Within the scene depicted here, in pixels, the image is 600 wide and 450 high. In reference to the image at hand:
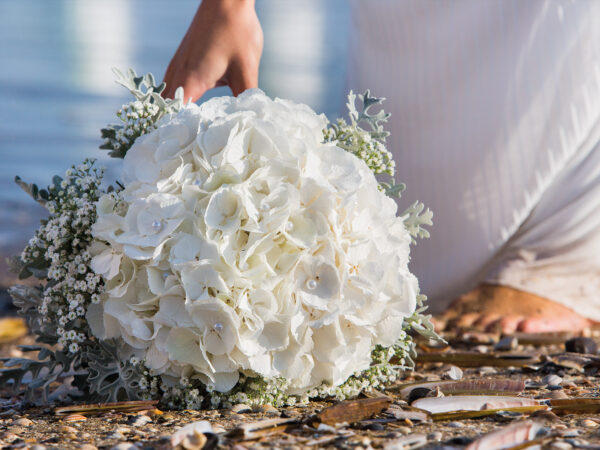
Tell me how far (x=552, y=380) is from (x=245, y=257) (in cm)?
77

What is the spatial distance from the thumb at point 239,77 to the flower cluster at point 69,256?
0.63 m

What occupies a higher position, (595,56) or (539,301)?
(595,56)

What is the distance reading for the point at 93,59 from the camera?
19.6ft

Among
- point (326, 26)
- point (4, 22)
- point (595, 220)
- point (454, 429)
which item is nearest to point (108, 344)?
point (454, 429)

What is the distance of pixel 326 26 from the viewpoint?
20.4 feet

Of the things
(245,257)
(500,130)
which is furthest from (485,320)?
(245,257)

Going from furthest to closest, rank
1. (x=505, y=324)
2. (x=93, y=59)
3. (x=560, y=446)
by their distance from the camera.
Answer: (x=93, y=59), (x=505, y=324), (x=560, y=446)

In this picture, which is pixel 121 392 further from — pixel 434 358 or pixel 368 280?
pixel 434 358

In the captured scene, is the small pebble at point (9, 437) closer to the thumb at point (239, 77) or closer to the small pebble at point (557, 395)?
the small pebble at point (557, 395)

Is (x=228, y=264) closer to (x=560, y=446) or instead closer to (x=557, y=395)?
(x=560, y=446)

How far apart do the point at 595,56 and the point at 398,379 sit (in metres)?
1.45

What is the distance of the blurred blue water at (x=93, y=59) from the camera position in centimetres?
543

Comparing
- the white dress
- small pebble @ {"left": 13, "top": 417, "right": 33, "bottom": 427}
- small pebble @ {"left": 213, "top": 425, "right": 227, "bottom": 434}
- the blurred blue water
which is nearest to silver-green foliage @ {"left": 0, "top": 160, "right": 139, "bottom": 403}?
small pebble @ {"left": 13, "top": 417, "right": 33, "bottom": 427}

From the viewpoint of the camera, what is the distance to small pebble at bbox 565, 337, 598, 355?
179cm
